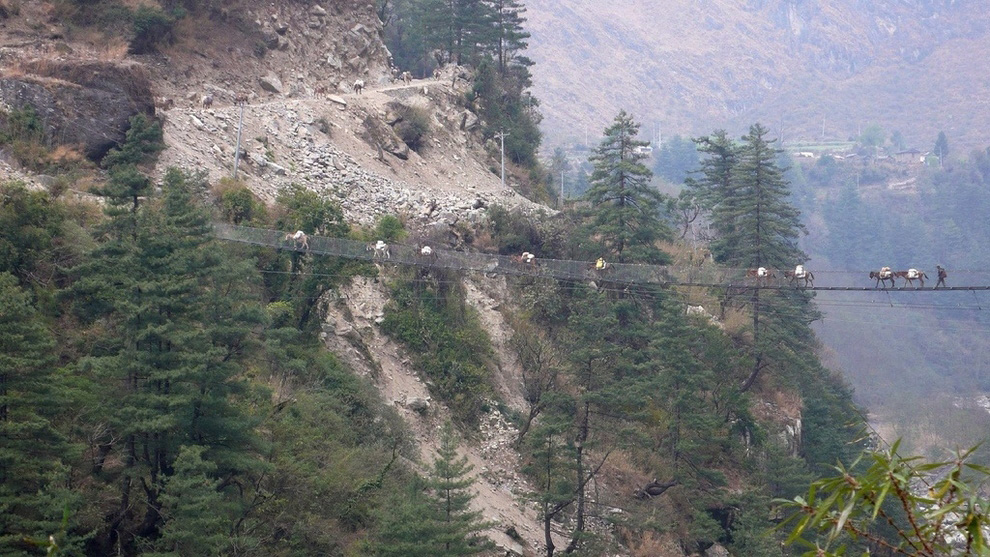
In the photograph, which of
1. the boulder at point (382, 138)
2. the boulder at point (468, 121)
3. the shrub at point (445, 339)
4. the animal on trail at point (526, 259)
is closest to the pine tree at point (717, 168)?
the boulder at point (468, 121)

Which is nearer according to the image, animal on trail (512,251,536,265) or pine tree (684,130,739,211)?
animal on trail (512,251,536,265)

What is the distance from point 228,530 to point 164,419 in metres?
2.00

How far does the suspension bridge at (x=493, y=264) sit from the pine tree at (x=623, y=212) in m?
2.56

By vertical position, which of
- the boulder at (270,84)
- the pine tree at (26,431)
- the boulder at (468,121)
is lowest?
the pine tree at (26,431)

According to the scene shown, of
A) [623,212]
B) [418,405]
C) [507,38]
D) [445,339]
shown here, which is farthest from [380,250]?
[507,38]

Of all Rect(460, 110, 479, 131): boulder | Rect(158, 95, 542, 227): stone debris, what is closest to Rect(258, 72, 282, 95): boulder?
Rect(158, 95, 542, 227): stone debris

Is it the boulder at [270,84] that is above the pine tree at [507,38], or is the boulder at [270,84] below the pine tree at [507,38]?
below

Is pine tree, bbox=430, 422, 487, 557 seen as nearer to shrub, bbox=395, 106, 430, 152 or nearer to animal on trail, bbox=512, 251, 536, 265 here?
animal on trail, bbox=512, 251, 536, 265

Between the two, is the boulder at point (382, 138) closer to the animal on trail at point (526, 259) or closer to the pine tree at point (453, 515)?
the animal on trail at point (526, 259)

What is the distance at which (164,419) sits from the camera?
15.7 meters

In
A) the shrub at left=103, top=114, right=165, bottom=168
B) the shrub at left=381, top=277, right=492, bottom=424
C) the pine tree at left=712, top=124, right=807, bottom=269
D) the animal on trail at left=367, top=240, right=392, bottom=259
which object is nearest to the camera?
the animal on trail at left=367, top=240, right=392, bottom=259

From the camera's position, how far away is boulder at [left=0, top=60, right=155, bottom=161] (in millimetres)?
24797

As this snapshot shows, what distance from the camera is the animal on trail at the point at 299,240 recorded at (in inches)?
898

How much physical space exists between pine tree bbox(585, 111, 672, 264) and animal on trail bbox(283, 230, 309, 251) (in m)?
9.61
